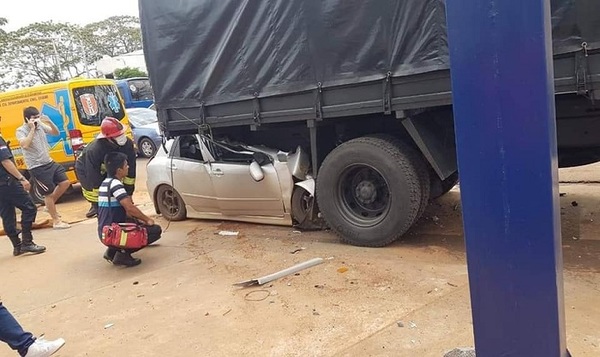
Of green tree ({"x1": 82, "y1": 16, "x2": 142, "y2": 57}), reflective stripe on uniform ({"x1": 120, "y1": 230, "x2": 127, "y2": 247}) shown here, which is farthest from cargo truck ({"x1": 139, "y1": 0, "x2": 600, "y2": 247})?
green tree ({"x1": 82, "y1": 16, "x2": 142, "y2": 57})

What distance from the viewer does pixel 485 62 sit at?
1.53 metres

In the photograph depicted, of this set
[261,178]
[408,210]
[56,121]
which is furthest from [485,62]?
[56,121]

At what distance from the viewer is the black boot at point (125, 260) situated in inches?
207

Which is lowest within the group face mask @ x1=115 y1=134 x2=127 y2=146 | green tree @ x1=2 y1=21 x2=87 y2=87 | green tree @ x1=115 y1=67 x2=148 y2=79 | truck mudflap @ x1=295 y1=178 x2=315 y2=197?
truck mudflap @ x1=295 y1=178 x2=315 y2=197

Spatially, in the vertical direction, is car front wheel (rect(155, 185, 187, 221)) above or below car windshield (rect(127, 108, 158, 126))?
below

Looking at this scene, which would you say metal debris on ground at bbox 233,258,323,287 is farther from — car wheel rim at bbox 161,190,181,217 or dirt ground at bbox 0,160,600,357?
→ car wheel rim at bbox 161,190,181,217

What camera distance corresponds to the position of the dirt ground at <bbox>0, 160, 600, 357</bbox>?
10.5 feet

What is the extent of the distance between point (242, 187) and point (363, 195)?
5.20 feet

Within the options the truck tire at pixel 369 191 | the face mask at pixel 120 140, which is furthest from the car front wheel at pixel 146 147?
the truck tire at pixel 369 191

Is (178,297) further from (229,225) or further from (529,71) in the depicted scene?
(529,71)

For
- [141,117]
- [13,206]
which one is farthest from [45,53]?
[13,206]

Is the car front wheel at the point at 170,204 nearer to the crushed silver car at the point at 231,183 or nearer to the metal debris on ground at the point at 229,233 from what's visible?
the crushed silver car at the point at 231,183

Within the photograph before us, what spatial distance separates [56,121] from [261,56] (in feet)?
18.2

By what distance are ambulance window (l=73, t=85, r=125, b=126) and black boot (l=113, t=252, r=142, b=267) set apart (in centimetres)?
479
